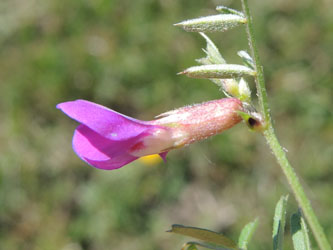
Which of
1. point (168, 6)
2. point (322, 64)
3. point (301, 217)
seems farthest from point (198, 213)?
point (301, 217)

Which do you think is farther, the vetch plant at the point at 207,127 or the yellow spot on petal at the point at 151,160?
the yellow spot on petal at the point at 151,160

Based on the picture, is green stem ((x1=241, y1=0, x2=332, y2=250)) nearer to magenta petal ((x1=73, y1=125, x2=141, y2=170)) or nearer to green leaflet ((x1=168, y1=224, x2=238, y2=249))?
green leaflet ((x1=168, y1=224, x2=238, y2=249))

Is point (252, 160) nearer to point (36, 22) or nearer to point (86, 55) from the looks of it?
point (86, 55)

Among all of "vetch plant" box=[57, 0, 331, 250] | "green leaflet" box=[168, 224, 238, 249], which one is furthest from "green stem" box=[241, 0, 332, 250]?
"green leaflet" box=[168, 224, 238, 249]

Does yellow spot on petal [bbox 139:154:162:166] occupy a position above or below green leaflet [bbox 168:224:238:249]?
above

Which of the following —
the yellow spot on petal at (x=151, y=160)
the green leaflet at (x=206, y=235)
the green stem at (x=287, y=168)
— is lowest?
the green leaflet at (x=206, y=235)

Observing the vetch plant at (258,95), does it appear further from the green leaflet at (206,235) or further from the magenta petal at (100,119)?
the magenta petal at (100,119)

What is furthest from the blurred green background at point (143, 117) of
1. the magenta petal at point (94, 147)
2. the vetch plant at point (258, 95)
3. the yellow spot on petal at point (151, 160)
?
the magenta petal at point (94, 147)
